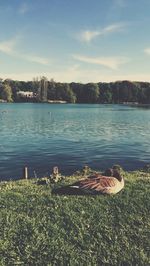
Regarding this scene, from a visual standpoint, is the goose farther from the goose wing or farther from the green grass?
the green grass

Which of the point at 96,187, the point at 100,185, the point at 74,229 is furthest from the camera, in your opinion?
the point at 100,185

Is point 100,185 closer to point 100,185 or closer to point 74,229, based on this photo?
point 100,185

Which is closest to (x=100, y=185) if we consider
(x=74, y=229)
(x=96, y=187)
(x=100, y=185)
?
(x=100, y=185)

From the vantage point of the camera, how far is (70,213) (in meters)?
15.0

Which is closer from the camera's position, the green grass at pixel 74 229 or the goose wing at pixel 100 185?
the green grass at pixel 74 229

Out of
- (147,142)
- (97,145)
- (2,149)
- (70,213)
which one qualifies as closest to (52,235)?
(70,213)

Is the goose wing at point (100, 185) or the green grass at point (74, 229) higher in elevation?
the goose wing at point (100, 185)

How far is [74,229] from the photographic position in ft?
46.4

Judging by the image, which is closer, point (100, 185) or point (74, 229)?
point (74, 229)

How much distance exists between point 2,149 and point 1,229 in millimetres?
33721

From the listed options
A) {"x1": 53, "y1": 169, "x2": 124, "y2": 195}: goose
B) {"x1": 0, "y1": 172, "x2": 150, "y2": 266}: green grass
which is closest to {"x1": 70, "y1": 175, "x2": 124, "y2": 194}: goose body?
{"x1": 53, "y1": 169, "x2": 124, "y2": 195}: goose

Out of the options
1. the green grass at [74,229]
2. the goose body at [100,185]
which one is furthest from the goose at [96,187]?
the green grass at [74,229]

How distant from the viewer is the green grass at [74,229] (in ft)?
42.0

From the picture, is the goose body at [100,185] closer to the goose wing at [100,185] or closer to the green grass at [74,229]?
the goose wing at [100,185]
